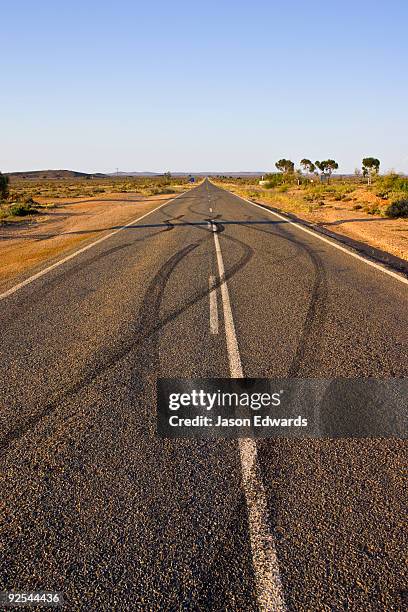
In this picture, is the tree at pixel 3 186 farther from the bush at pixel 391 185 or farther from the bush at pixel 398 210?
the bush at pixel 398 210

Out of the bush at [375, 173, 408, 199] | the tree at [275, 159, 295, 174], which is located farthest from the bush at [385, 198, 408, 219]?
the tree at [275, 159, 295, 174]

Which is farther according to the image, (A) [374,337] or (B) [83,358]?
(A) [374,337]

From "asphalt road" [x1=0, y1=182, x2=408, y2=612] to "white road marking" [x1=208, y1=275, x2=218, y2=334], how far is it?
0.19 ft

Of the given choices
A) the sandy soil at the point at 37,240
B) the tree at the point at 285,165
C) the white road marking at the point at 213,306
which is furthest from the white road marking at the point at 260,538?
the tree at the point at 285,165

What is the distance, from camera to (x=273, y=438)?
3.88 m

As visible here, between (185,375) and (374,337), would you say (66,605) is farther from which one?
(374,337)

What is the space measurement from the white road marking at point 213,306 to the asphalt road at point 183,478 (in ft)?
0.19

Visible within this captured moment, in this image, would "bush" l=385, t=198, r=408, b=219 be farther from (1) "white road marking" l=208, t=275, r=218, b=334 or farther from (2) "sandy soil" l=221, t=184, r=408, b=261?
(1) "white road marking" l=208, t=275, r=218, b=334

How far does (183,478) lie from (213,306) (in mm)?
4231

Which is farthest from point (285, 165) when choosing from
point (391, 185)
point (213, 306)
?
point (213, 306)

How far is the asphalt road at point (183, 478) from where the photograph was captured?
255 centimetres

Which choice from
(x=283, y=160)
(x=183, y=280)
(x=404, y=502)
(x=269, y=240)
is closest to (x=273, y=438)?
(x=404, y=502)

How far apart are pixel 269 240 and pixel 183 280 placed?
19.2ft

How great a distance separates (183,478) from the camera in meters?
3.37
